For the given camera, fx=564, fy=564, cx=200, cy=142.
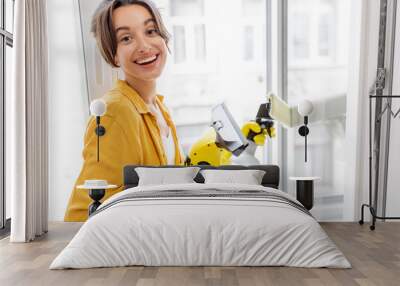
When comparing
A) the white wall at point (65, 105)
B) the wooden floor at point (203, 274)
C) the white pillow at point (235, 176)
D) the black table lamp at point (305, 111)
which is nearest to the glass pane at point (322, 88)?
the black table lamp at point (305, 111)

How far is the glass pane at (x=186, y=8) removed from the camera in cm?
665

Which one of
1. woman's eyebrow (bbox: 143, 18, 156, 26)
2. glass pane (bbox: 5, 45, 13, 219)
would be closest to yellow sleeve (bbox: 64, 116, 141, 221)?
glass pane (bbox: 5, 45, 13, 219)

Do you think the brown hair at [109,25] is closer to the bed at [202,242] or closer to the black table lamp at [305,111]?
the black table lamp at [305,111]

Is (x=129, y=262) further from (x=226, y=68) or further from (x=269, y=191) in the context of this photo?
(x=226, y=68)

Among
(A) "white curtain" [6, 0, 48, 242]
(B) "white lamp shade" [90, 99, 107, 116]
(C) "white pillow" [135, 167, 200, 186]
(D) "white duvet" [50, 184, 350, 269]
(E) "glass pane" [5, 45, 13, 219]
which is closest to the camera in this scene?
(D) "white duvet" [50, 184, 350, 269]

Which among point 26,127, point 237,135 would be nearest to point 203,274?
point 26,127

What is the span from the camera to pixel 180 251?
13.2 feet

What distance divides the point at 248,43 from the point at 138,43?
4.26ft

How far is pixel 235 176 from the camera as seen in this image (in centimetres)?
590

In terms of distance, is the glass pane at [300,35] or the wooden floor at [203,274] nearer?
the wooden floor at [203,274]

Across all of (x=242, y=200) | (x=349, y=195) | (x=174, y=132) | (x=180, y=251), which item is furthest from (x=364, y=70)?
(x=180, y=251)

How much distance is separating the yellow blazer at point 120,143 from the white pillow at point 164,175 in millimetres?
416

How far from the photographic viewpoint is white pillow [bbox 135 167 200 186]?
19.3 feet

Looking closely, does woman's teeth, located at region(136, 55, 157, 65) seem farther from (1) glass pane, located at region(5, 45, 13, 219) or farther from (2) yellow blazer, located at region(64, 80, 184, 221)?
(1) glass pane, located at region(5, 45, 13, 219)
